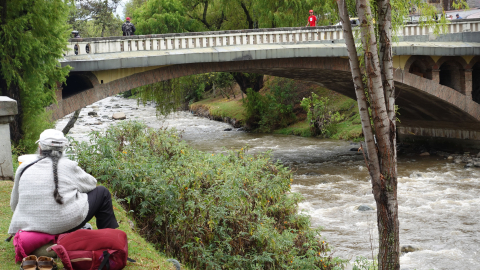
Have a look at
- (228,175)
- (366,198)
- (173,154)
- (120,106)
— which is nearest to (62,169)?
(228,175)

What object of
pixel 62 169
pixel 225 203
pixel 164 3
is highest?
pixel 164 3

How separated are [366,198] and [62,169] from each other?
397 inches

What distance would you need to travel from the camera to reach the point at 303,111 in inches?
1058

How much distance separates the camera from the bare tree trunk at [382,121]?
554cm

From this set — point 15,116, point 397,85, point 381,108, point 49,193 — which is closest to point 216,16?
point 397,85

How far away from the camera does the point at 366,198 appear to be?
41.7 feet

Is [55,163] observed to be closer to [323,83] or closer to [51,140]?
[51,140]

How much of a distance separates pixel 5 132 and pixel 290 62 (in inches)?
441

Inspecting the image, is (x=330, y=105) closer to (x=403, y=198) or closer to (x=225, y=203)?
(x=403, y=198)

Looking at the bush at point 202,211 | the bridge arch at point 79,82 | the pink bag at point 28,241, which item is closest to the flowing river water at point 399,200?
the bush at point 202,211

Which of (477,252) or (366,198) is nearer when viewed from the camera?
(477,252)

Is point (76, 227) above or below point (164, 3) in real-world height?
below

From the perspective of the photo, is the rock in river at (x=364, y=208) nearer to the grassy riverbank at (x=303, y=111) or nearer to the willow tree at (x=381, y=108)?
the willow tree at (x=381, y=108)

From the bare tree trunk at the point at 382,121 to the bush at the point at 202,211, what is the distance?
40.7 inches
